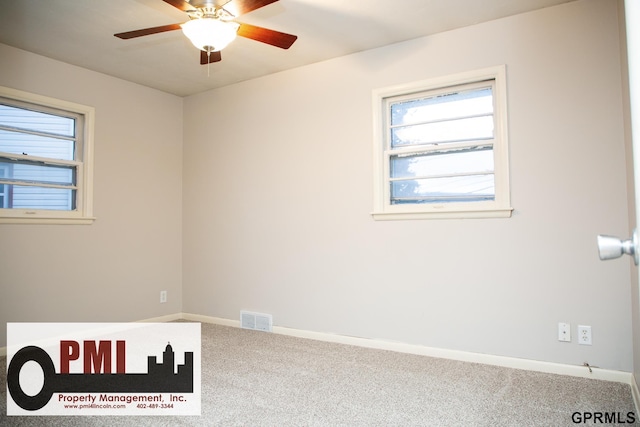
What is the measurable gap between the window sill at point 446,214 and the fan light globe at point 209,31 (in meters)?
1.72

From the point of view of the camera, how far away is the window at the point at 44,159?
3344 millimetres

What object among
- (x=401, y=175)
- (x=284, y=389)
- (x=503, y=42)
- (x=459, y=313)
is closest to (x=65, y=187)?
(x=284, y=389)

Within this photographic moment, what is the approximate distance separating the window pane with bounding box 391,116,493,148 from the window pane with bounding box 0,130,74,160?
2871 mm

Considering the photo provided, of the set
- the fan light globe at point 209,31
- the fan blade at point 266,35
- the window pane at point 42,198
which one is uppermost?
the fan blade at point 266,35

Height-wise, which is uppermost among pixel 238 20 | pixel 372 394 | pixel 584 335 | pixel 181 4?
pixel 238 20

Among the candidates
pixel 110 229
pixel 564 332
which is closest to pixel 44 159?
pixel 110 229

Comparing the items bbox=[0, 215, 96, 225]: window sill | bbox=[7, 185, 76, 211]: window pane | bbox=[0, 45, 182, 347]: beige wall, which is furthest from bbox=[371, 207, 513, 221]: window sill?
bbox=[7, 185, 76, 211]: window pane

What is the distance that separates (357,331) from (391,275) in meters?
0.56

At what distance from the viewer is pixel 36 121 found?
140 inches

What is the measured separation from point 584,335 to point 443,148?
155 cm

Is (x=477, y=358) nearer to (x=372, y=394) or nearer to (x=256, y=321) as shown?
(x=372, y=394)

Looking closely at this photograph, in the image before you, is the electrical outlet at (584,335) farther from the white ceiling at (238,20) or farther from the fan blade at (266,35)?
the fan blade at (266,35)

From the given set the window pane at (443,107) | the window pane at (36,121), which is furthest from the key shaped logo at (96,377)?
the window pane at (443,107)

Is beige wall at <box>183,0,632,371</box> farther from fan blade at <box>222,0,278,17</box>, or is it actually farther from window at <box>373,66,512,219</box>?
fan blade at <box>222,0,278,17</box>
